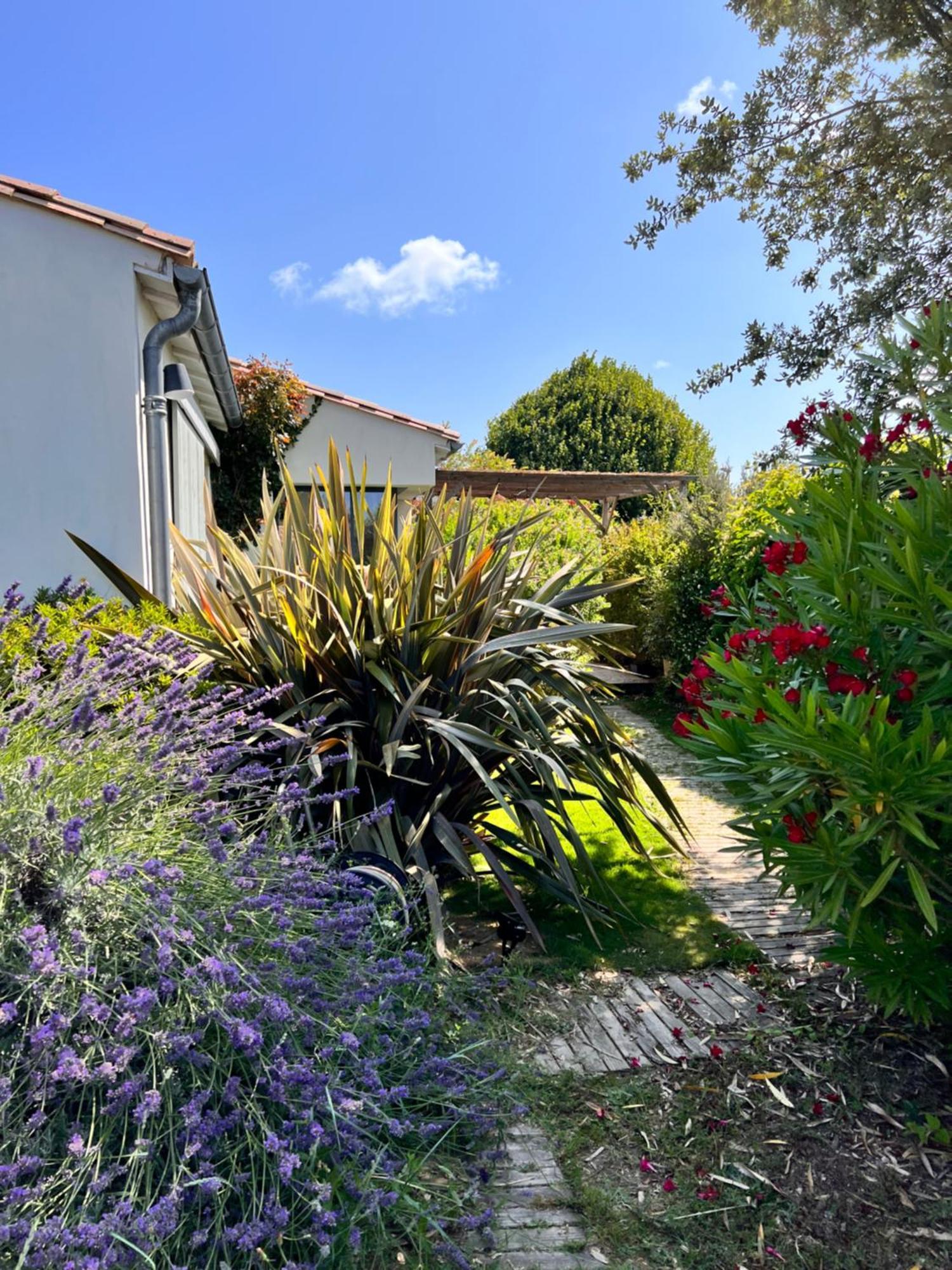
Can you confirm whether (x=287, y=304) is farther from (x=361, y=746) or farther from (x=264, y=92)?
(x=361, y=746)

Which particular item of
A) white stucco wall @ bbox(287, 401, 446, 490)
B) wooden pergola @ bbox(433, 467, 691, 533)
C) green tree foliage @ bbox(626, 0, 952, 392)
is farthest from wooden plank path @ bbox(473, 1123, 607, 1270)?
wooden pergola @ bbox(433, 467, 691, 533)

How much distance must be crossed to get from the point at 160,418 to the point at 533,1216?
4728 millimetres

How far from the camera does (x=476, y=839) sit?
124 inches

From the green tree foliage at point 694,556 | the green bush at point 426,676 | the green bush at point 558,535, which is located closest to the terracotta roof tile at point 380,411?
the green bush at point 558,535

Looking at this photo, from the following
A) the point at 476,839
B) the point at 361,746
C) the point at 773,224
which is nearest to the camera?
the point at 476,839

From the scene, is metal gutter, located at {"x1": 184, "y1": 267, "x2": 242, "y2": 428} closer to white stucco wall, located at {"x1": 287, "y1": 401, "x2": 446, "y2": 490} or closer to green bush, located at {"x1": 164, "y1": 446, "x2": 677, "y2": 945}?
green bush, located at {"x1": 164, "y1": 446, "x2": 677, "y2": 945}

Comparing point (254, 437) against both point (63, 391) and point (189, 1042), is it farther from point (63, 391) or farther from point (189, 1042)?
point (189, 1042)

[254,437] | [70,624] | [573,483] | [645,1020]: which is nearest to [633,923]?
[645,1020]

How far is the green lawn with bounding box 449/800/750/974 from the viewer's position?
3.31 meters

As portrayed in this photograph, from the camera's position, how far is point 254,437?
10422 millimetres

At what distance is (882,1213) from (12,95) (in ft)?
23.1

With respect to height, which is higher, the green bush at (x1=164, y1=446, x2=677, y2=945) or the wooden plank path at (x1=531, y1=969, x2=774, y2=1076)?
the green bush at (x1=164, y1=446, x2=677, y2=945)

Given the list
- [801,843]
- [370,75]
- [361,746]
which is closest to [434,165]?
[370,75]

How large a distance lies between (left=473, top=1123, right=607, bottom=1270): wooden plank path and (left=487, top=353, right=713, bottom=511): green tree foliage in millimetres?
26530
